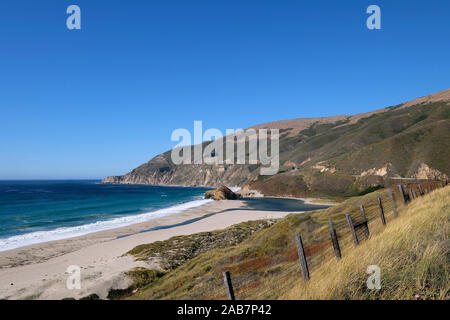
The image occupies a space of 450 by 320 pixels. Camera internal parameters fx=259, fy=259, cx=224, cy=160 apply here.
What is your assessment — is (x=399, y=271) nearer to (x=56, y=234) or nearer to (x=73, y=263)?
(x=73, y=263)

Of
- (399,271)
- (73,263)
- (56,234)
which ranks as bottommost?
(56,234)

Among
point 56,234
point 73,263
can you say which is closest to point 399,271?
point 73,263

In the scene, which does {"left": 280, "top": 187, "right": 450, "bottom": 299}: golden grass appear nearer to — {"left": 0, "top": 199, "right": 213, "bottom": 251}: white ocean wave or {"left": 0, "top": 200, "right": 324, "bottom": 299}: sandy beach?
{"left": 0, "top": 200, "right": 324, "bottom": 299}: sandy beach

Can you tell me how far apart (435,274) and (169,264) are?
63.7ft

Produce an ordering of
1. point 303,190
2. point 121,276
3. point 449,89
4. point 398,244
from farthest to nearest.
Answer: point 449,89 → point 303,190 → point 121,276 → point 398,244

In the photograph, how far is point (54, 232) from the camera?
1435 inches

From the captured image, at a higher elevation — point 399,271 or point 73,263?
point 399,271

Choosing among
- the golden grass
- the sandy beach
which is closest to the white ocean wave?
the sandy beach

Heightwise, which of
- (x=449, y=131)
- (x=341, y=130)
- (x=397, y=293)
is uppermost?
(x=341, y=130)

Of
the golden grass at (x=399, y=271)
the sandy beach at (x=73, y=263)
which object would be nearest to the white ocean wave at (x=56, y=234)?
the sandy beach at (x=73, y=263)

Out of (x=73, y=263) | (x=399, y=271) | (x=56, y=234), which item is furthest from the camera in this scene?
(x=56, y=234)
